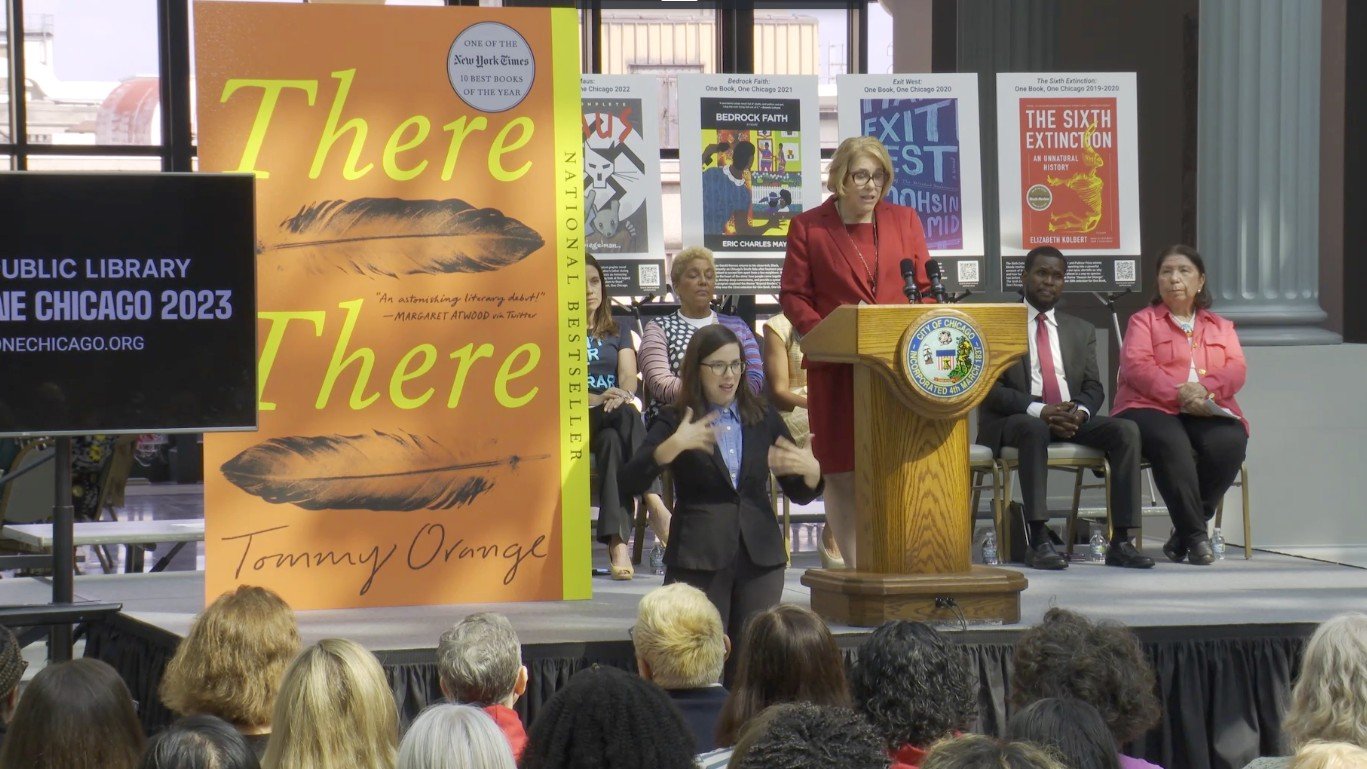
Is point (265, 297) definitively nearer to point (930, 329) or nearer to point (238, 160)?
point (238, 160)

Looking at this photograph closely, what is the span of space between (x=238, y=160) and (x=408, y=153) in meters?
0.49

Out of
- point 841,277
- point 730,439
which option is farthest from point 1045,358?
point 730,439

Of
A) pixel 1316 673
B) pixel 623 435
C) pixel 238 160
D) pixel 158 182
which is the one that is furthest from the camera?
pixel 623 435

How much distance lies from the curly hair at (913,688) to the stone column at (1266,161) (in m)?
4.67

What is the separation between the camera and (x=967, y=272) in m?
7.09

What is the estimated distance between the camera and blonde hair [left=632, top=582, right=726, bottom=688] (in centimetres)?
312

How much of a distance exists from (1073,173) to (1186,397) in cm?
149

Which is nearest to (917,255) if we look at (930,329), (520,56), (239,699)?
(930,329)

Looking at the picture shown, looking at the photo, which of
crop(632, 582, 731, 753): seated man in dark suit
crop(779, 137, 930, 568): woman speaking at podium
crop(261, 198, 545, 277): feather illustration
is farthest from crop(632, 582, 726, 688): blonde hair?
crop(261, 198, 545, 277): feather illustration

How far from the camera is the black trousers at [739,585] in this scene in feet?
14.0

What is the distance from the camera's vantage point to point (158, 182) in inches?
161

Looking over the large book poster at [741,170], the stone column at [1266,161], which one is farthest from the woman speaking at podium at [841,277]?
the stone column at [1266,161]

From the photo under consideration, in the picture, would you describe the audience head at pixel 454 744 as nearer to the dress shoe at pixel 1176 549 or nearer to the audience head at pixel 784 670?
the audience head at pixel 784 670

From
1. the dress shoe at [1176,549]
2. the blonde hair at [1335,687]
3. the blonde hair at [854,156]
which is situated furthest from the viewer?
the dress shoe at [1176,549]
